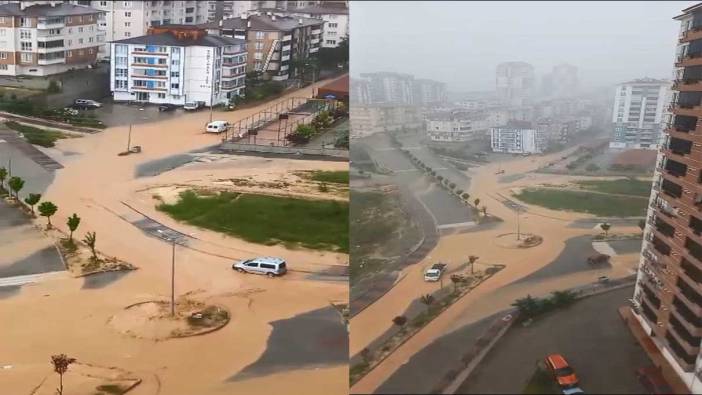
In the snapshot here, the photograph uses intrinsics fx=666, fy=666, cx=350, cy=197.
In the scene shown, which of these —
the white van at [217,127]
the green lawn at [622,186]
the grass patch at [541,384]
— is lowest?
the grass patch at [541,384]

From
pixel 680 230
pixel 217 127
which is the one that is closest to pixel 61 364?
pixel 217 127

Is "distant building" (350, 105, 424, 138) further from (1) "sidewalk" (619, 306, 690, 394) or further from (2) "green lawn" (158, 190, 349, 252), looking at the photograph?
(2) "green lawn" (158, 190, 349, 252)

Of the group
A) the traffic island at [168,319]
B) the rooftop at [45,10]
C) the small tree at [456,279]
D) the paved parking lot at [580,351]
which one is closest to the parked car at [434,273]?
the small tree at [456,279]

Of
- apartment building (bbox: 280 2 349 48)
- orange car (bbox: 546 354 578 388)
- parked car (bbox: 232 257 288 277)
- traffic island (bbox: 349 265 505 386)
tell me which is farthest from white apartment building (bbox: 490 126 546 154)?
parked car (bbox: 232 257 288 277)

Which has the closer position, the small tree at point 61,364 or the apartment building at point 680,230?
the apartment building at point 680,230

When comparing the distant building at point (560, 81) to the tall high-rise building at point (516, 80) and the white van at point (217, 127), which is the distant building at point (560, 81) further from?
the white van at point (217, 127)

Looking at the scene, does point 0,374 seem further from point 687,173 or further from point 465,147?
point 687,173

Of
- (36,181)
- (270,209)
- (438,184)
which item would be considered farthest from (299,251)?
(438,184)

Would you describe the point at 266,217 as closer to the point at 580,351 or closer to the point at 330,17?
the point at 330,17
